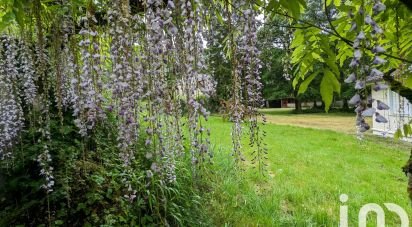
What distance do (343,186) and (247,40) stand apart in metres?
4.56

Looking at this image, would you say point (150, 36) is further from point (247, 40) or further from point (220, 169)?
point (220, 169)

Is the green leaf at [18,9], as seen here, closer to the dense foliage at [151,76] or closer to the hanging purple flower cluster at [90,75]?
the dense foliage at [151,76]

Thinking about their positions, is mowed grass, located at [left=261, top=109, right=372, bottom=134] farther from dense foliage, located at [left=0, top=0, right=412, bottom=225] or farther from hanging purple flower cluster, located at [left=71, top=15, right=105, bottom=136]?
hanging purple flower cluster, located at [left=71, top=15, right=105, bottom=136]

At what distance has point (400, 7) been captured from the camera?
5.31 ft

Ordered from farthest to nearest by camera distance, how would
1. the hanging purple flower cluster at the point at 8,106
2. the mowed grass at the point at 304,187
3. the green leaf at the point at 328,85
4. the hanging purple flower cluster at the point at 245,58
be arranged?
the mowed grass at the point at 304,187, the hanging purple flower cluster at the point at 8,106, the hanging purple flower cluster at the point at 245,58, the green leaf at the point at 328,85

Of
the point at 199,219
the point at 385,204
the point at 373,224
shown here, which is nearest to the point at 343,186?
the point at 385,204

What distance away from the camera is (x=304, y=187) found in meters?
5.70
